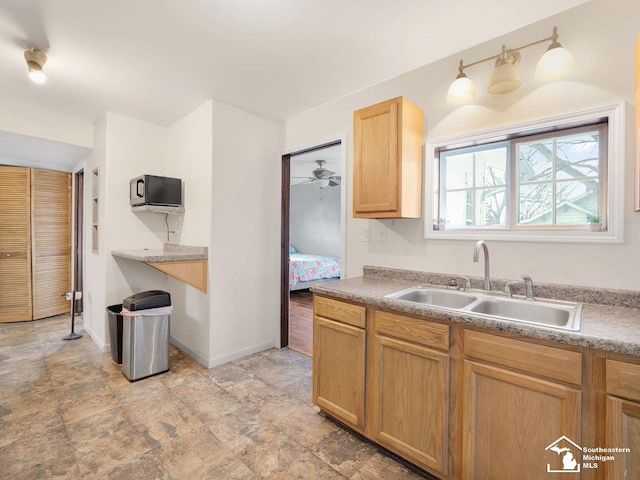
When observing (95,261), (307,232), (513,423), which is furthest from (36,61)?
(307,232)

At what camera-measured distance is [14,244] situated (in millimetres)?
3828

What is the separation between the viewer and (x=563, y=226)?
1710 mm

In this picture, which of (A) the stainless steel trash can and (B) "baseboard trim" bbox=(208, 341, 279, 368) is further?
(B) "baseboard trim" bbox=(208, 341, 279, 368)

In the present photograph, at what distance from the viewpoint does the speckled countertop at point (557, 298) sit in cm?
106

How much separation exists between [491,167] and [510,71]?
569mm

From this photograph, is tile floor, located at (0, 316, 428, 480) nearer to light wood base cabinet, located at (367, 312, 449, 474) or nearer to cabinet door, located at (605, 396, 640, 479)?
light wood base cabinet, located at (367, 312, 449, 474)

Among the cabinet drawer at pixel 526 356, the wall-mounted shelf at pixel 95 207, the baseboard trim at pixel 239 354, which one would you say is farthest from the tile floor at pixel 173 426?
the wall-mounted shelf at pixel 95 207

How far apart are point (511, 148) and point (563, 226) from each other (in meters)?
0.55

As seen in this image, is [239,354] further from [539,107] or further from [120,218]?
[539,107]

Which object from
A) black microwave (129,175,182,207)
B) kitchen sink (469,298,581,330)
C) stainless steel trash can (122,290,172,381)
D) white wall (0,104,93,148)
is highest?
white wall (0,104,93,148)

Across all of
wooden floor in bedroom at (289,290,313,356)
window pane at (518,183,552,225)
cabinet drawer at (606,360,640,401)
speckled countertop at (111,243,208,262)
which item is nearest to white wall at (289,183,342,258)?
wooden floor in bedroom at (289,290,313,356)

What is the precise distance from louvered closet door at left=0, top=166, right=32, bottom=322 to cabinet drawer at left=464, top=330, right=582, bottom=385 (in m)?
5.08

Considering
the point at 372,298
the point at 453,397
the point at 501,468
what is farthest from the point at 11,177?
the point at 501,468

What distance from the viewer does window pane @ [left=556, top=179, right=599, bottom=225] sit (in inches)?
65.0
